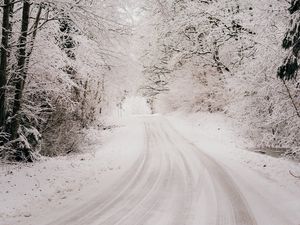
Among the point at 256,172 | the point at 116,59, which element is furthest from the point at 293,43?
the point at 116,59

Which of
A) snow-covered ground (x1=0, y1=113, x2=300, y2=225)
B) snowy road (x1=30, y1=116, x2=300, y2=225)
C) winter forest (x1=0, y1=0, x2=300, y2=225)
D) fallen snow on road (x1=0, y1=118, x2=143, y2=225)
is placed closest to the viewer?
snowy road (x1=30, y1=116, x2=300, y2=225)

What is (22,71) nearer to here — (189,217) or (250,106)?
(189,217)

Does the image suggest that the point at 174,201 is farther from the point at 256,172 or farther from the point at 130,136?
the point at 130,136

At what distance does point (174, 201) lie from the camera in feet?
29.8

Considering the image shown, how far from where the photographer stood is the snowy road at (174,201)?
775 centimetres

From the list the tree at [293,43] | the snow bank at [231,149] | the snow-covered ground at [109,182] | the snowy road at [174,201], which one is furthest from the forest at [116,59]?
the snowy road at [174,201]

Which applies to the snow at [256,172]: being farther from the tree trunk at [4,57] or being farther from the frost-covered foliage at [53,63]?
the tree trunk at [4,57]

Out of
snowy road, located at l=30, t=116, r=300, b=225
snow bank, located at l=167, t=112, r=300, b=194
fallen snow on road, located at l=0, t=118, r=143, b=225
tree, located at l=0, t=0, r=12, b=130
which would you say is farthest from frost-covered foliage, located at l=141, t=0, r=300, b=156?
fallen snow on road, located at l=0, t=118, r=143, b=225

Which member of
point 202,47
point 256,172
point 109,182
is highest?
point 202,47

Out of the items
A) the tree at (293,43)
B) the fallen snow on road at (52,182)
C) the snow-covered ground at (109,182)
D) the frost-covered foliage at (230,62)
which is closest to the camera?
the snow-covered ground at (109,182)

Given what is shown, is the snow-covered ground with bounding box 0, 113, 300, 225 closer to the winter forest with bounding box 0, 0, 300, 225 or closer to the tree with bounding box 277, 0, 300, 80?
the winter forest with bounding box 0, 0, 300, 225

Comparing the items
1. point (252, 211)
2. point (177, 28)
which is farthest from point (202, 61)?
point (252, 211)

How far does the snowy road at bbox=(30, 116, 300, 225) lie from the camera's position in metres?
7.75

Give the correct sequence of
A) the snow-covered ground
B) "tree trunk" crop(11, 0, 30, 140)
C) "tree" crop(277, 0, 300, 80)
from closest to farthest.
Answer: the snow-covered ground < "tree" crop(277, 0, 300, 80) < "tree trunk" crop(11, 0, 30, 140)
